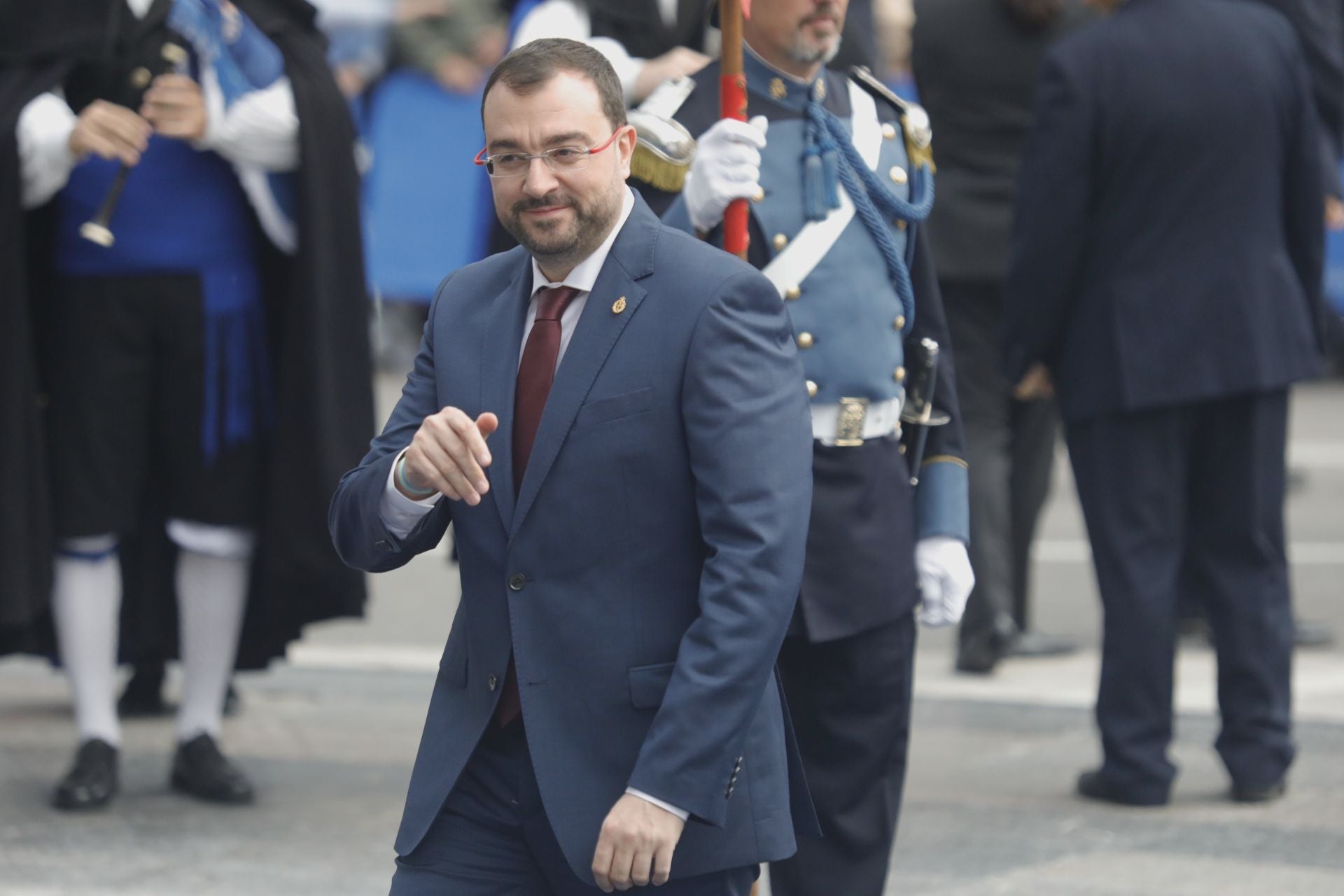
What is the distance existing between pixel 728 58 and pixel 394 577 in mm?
5747

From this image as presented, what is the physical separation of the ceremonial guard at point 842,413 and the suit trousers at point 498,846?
937 mm

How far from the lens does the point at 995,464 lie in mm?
7309

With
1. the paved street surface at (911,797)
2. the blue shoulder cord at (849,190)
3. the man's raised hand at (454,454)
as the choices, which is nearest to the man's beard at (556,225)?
the man's raised hand at (454,454)

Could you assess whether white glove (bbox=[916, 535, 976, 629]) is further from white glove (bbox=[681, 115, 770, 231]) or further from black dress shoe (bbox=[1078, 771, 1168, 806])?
black dress shoe (bbox=[1078, 771, 1168, 806])

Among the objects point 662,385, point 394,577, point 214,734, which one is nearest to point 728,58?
point 662,385

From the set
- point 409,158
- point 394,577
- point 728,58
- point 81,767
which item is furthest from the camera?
point 409,158

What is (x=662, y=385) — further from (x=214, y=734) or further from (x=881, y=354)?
(x=214, y=734)

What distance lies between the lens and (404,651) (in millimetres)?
7781

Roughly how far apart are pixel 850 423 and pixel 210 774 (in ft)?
7.76

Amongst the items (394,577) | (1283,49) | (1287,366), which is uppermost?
(1283,49)

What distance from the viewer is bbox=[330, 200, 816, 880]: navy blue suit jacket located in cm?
294

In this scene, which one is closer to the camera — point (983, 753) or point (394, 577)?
point (983, 753)

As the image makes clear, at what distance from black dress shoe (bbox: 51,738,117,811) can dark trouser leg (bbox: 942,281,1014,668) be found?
276 cm

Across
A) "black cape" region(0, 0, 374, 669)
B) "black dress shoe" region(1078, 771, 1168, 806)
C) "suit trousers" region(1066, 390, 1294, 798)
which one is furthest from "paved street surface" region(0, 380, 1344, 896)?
"black cape" region(0, 0, 374, 669)
